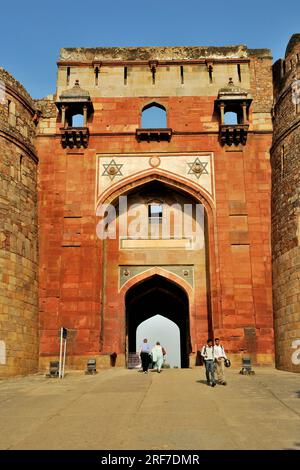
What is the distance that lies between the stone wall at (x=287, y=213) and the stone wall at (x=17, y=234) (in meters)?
8.05

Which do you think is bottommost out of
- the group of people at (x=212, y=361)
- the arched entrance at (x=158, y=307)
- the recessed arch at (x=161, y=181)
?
the group of people at (x=212, y=361)

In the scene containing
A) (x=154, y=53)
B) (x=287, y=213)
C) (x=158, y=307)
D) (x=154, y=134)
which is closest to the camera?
(x=287, y=213)

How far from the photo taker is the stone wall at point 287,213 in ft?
49.5

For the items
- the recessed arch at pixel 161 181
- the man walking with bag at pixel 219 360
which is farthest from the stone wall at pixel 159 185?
the man walking with bag at pixel 219 360

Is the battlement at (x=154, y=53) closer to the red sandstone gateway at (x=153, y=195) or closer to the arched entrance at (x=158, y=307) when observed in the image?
the red sandstone gateway at (x=153, y=195)

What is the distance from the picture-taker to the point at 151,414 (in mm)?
7695

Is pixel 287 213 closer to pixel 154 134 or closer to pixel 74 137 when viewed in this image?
pixel 154 134

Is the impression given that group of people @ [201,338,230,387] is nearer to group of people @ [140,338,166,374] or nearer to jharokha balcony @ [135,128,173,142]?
group of people @ [140,338,166,374]

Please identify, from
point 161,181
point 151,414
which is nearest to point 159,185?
point 161,181

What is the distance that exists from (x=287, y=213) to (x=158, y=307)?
11.1 m

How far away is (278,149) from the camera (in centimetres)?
1748

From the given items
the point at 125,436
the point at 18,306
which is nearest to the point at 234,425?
the point at 125,436

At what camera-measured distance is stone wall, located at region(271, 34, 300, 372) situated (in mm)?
15102

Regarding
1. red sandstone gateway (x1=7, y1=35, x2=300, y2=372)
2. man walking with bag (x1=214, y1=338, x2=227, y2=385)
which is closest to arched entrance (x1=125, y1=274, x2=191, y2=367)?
red sandstone gateway (x1=7, y1=35, x2=300, y2=372)
